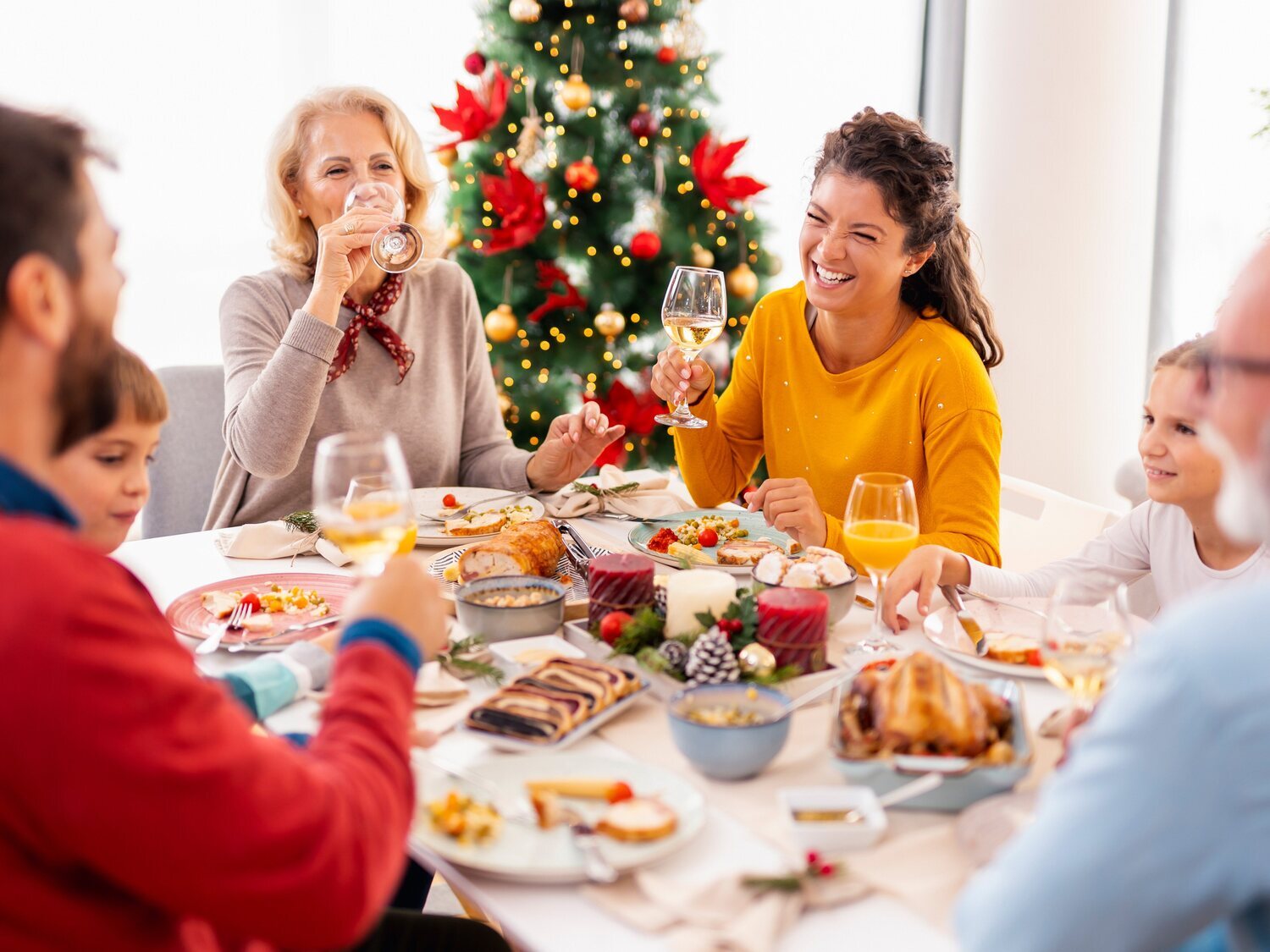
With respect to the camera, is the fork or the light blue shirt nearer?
the light blue shirt

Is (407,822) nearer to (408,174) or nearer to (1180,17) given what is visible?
(408,174)

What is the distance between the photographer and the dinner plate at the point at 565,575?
1673 mm

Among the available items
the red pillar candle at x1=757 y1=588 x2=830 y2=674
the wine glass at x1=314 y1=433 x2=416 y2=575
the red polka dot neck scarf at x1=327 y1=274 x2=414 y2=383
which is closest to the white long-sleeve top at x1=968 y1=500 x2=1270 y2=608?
the red pillar candle at x1=757 y1=588 x2=830 y2=674

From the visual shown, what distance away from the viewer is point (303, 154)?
2520 mm

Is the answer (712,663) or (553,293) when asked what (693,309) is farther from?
(553,293)

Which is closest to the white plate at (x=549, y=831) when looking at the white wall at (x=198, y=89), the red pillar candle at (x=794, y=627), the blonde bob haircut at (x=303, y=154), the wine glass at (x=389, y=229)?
the red pillar candle at (x=794, y=627)

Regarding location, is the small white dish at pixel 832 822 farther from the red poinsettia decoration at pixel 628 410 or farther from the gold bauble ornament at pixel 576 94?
the gold bauble ornament at pixel 576 94

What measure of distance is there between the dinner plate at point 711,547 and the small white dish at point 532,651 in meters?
0.39

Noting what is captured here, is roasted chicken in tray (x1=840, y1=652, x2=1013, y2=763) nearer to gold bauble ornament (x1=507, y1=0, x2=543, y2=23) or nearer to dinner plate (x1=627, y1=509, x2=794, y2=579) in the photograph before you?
dinner plate (x1=627, y1=509, x2=794, y2=579)

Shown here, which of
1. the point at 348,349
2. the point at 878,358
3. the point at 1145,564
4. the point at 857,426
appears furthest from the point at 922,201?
the point at 348,349

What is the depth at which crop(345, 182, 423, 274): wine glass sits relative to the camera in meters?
2.26

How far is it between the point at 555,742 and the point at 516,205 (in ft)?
8.74

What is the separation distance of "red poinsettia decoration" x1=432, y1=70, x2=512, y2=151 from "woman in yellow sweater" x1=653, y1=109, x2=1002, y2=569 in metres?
1.50

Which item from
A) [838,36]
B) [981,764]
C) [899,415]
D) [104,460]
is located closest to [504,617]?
[104,460]
